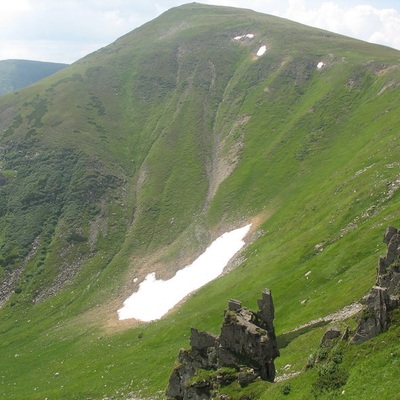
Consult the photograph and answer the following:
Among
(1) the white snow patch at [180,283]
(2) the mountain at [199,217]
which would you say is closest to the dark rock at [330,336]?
(2) the mountain at [199,217]

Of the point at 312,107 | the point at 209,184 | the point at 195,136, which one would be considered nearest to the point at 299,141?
the point at 312,107

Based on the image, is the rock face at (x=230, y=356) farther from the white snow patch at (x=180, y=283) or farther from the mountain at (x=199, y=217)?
the white snow patch at (x=180, y=283)

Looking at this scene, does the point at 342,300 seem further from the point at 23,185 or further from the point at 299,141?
the point at 23,185

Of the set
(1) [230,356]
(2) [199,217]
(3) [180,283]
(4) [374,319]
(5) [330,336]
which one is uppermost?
(4) [374,319]

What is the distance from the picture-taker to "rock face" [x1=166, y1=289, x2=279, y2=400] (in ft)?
96.3

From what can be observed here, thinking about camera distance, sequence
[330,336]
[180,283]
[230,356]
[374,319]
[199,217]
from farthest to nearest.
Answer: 1. [199,217]
2. [180,283]
3. [230,356]
4. [330,336]
5. [374,319]

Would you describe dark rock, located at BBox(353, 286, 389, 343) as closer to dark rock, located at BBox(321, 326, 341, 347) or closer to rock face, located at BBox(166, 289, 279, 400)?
dark rock, located at BBox(321, 326, 341, 347)

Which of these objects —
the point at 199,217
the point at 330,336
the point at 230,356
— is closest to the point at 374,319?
the point at 330,336

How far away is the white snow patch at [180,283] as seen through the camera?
9031 cm

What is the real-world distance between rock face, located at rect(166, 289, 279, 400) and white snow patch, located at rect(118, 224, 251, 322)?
53691 millimetres

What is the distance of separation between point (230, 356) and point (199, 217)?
97.5 metres

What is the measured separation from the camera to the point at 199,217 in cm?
12775

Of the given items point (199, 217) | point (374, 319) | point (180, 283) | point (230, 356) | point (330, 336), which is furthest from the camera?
point (199, 217)

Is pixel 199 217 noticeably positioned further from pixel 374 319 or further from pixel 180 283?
pixel 374 319
